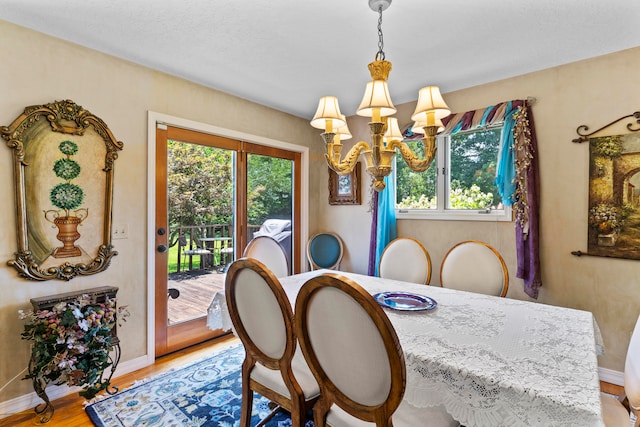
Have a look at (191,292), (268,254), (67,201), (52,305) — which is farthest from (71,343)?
(268,254)

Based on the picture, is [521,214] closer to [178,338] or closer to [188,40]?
[188,40]

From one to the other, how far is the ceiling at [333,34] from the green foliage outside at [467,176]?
57 cm

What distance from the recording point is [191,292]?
9.96ft

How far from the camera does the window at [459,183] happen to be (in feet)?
9.78

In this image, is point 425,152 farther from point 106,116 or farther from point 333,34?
point 106,116

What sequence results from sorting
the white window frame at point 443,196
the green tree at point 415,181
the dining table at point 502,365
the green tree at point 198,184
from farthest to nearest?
the green tree at point 415,181 → the white window frame at point 443,196 → the green tree at point 198,184 → the dining table at point 502,365

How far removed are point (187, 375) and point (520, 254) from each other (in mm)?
2852

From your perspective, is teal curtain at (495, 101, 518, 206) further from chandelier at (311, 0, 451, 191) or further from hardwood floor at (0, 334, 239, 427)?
hardwood floor at (0, 334, 239, 427)

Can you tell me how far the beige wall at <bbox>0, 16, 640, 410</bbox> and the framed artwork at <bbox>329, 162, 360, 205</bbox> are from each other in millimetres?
1309

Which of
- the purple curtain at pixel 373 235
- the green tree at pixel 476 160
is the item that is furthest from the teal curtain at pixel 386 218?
the green tree at pixel 476 160

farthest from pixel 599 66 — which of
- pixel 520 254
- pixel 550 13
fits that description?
pixel 520 254

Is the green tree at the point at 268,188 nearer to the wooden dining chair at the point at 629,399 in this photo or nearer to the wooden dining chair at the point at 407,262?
the wooden dining chair at the point at 407,262

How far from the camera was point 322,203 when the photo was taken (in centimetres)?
431

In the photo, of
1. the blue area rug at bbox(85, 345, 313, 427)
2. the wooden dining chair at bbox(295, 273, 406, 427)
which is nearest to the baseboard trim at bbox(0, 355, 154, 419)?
the blue area rug at bbox(85, 345, 313, 427)
